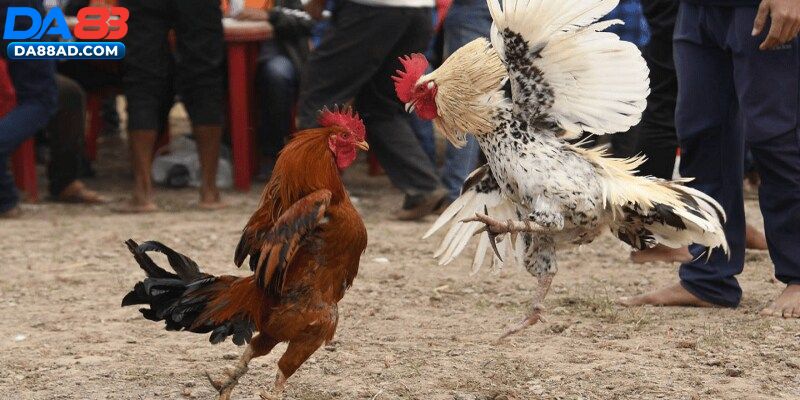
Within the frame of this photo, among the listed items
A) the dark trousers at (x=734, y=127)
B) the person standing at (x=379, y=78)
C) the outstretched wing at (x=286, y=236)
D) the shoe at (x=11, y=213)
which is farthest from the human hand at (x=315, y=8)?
the outstretched wing at (x=286, y=236)

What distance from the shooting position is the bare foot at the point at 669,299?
5.22m

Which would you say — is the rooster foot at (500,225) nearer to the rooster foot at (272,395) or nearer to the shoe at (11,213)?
the rooster foot at (272,395)

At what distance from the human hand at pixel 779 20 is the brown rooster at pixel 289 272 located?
1.66 meters

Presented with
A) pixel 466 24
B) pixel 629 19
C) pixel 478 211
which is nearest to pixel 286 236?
pixel 478 211

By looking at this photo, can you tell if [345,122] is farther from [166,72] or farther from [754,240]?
[166,72]

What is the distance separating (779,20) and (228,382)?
2.46 metres

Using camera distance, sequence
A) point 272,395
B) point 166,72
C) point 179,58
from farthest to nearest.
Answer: point 179,58
point 166,72
point 272,395

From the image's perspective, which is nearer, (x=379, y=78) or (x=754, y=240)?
(x=754, y=240)

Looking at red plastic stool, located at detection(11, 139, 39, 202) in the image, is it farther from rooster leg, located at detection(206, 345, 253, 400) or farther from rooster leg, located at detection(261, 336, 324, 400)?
rooster leg, located at detection(261, 336, 324, 400)

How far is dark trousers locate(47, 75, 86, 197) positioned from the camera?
834 cm

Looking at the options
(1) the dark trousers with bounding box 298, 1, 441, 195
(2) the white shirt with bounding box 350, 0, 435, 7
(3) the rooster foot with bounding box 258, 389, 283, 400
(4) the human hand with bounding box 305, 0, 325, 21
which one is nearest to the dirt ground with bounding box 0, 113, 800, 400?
(3) the rooster foot with bounding box 258, 389, 283, 400

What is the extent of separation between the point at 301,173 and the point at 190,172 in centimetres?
550

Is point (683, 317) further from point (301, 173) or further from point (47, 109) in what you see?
point (47, 109)

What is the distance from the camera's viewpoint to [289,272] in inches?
152
